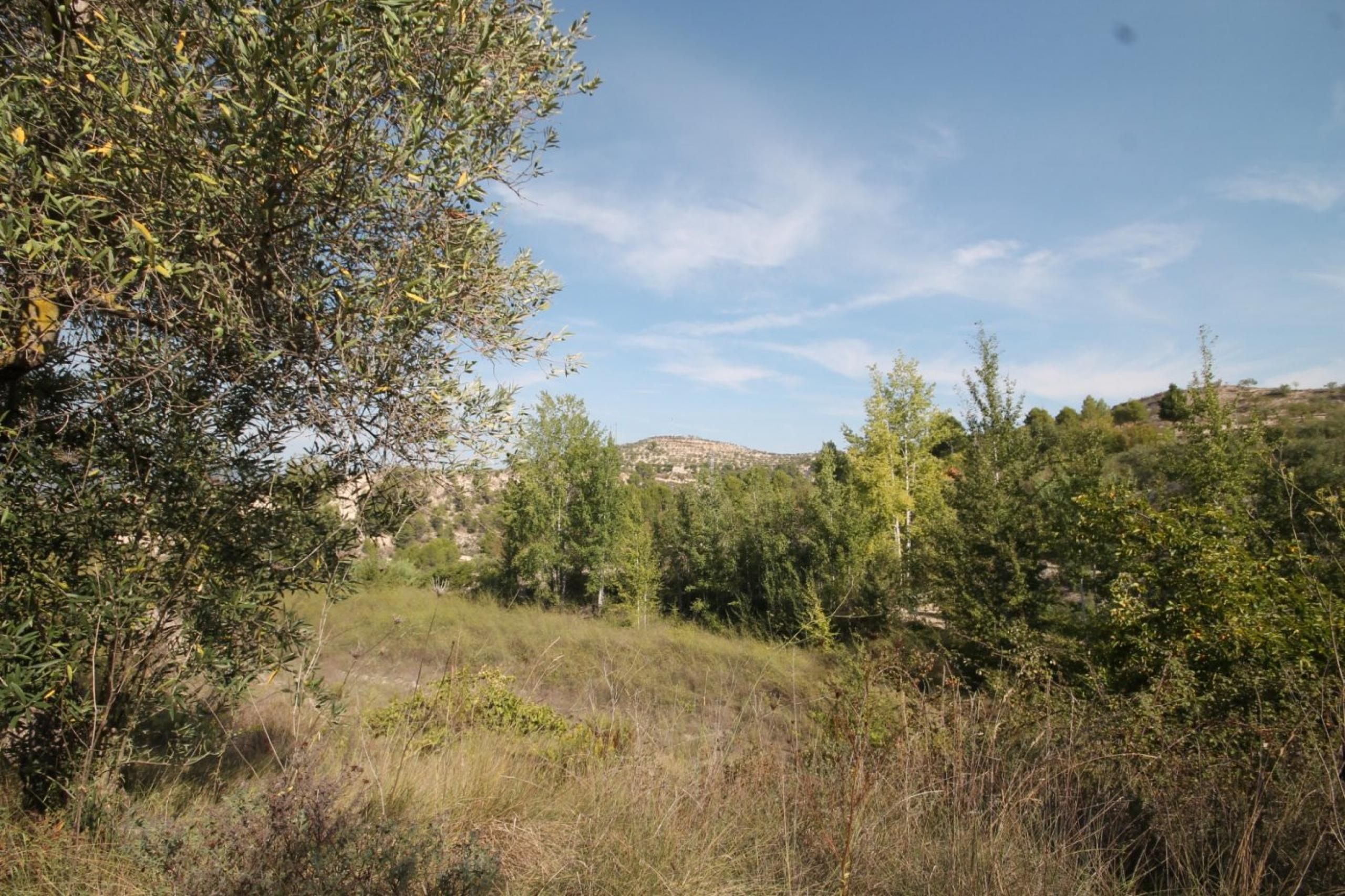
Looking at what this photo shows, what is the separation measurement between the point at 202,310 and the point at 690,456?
373 feet

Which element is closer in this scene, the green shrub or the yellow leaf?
the green shrub

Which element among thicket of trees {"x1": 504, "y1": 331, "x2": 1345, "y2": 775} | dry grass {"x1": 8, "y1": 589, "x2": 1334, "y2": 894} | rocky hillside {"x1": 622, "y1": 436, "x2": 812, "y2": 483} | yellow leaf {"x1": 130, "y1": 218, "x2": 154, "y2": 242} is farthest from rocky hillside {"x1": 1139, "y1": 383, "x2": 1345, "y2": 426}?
rocky hillside {"x1": 622, "y1": 436, "x2": 812, "y2": 483}

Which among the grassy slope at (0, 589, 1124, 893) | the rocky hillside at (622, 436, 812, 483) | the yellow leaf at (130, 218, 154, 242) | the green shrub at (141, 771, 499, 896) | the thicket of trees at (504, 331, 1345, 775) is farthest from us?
the rocky hillside at (622, 436, 812, 483)

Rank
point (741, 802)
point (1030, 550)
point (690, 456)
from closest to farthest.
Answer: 1. point (741, 802)
2. point (1030, 550)
3. point (690, 456)

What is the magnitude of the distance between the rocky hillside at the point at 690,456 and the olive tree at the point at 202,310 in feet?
297

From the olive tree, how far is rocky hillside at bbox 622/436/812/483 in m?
90.6

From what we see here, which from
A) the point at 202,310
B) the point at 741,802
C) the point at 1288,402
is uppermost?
the point at 1288,402

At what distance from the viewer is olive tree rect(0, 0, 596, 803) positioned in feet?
9.54

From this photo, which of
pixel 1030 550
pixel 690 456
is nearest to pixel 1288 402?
pixel 1030 550

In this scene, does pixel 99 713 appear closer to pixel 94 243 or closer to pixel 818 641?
pixel 94 243

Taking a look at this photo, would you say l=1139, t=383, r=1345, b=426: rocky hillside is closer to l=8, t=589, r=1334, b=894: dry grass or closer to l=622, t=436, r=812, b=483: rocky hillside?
l=8, t=589, r=1334, b=894: dry grass

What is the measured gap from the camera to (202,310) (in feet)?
9.96

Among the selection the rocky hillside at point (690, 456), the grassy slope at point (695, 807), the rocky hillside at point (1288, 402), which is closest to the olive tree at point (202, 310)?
the grassy slope at point (695, 807)

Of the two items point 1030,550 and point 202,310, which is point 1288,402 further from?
point 202,310
